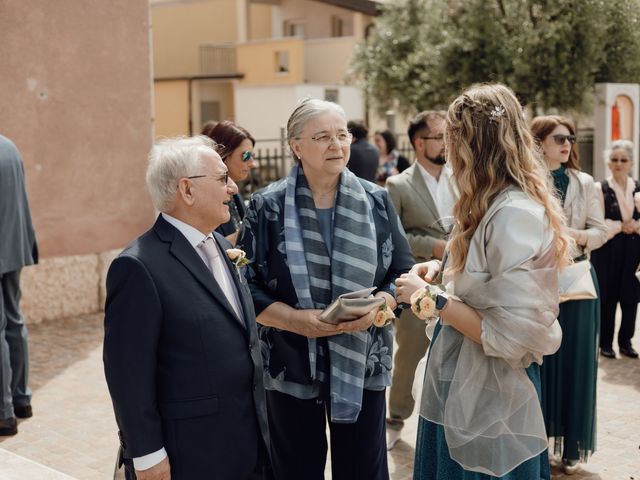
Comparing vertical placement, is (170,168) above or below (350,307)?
above

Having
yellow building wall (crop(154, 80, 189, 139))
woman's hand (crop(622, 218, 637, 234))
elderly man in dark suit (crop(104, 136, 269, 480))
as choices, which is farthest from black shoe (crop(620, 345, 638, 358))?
yellow building wall (crop(154, 80, 189, 139))

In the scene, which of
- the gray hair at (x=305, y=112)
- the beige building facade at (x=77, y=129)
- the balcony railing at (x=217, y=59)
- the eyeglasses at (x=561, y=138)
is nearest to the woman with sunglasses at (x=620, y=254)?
the eyeglasses at (x=561, y=138)

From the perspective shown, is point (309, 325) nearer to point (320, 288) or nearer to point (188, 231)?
point (320, 288)

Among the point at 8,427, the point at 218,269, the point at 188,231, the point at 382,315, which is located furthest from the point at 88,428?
the point at 188,231

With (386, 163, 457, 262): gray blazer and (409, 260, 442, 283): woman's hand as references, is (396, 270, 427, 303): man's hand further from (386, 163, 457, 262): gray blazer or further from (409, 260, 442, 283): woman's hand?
(386, 163, 457, 262): gray blazer

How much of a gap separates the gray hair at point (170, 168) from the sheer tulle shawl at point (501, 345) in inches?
40.8

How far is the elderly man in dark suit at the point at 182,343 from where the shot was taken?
290cm

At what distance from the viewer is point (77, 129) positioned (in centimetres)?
959

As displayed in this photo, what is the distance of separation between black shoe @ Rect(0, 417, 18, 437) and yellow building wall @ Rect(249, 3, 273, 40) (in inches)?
1185

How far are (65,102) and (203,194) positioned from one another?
689 centimetres

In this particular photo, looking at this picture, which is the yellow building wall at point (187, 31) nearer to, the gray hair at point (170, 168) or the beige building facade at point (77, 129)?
the beige building facade at point (77, 129)

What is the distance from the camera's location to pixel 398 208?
572 centimetres

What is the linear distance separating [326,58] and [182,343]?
94.6 ft

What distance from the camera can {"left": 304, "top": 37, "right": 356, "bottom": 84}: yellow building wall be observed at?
100 feet
